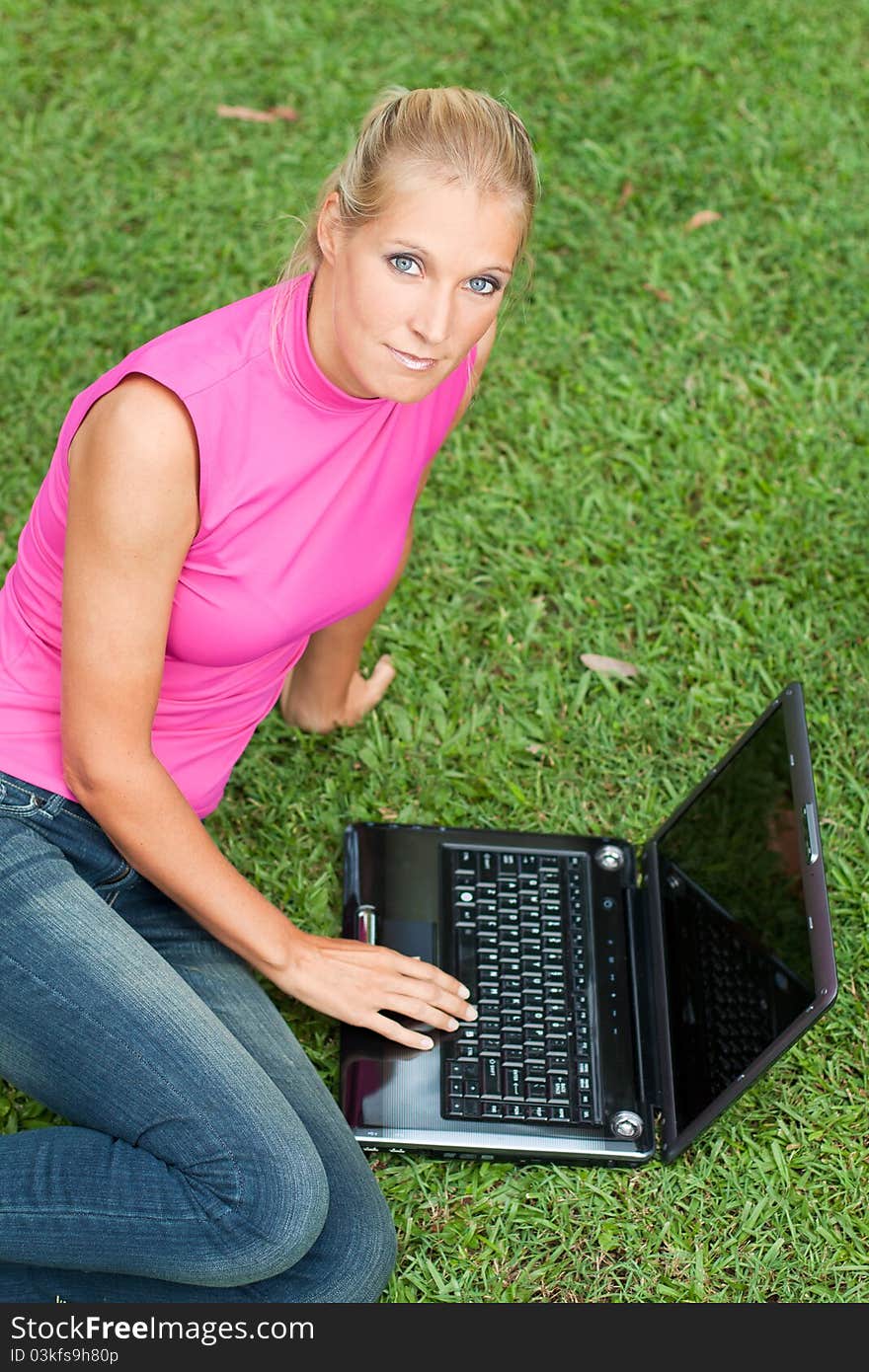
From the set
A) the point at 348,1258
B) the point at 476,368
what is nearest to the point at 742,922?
the point at 348,1258

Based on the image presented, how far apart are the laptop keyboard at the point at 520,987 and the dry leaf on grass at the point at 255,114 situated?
2448 mm

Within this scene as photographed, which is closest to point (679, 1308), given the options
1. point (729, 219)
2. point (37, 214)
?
point (729, 219)

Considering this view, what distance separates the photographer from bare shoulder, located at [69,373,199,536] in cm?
193

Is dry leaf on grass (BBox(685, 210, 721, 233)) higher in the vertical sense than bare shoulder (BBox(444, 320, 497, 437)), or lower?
lower

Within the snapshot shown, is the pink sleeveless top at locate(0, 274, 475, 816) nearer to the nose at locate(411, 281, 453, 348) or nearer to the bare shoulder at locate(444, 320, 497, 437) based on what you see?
the bare shoulder at locate(444, 320, 497, 437)

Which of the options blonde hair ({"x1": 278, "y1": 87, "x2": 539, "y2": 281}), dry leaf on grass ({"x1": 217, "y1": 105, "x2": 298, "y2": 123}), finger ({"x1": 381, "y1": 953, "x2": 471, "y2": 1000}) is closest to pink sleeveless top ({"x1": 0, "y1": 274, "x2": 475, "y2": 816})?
blonde hair ({"x1": 278, "y1": 87, "x2": 539, "y2": 281})

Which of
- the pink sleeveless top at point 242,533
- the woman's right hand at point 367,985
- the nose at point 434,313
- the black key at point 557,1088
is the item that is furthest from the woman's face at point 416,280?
the black key at point 557,1088

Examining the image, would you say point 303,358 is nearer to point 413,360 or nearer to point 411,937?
point 413,360

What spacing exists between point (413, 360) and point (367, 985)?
1043 millimetres

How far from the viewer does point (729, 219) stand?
399 cm

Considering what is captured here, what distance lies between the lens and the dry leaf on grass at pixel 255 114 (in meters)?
4.08

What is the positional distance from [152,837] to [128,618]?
14.7 inches

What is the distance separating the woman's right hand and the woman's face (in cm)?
94

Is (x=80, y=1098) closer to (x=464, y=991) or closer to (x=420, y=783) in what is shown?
(x=464, y=991)
